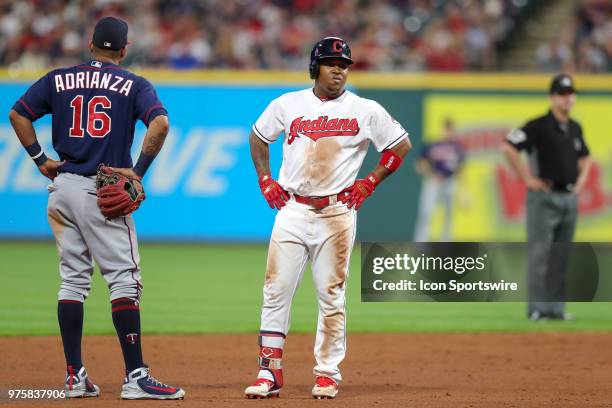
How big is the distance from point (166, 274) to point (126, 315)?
8.58 m

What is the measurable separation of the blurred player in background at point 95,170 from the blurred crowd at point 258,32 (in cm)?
1305

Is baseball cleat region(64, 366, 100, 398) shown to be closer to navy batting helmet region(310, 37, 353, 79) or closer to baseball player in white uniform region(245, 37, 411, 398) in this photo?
baseball player in white uniform region(245, 37, 411, 398)

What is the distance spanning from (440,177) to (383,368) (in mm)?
10673

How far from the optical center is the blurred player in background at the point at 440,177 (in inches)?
743

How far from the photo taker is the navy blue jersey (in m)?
6.64

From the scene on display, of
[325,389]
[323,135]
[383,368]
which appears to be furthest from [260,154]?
[383,368]

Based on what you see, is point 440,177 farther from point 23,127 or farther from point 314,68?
point 23,127

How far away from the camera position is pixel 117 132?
263 inches

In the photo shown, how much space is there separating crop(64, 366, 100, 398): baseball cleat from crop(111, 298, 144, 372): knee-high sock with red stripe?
325 millimetres

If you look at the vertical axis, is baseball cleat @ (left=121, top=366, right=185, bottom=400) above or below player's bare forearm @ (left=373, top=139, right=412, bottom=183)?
below

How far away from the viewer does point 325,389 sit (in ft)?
22.4

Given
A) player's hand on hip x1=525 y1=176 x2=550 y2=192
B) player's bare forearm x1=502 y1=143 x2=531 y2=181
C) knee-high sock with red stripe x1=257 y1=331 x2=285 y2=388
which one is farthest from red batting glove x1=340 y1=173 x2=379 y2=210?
player's hand on hip x1=525 y1=176 x2=550 y2=192

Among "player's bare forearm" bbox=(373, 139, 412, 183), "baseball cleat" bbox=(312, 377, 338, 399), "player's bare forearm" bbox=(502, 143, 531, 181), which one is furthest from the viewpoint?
"player's bare forearm" bbox=(502, 143, 531, 181)

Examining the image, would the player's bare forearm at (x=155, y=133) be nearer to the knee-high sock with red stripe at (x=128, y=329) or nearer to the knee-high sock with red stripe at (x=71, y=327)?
the knee-high sock with red stripe at (x=128, y=329)
